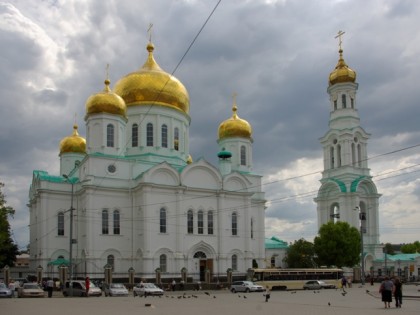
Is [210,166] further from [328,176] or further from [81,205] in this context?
[328,176]

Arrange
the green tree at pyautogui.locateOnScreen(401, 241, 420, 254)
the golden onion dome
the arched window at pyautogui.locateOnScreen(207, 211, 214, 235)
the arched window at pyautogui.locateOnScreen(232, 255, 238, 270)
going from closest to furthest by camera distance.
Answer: the arched window at pyautogui.locateOnScreen(207, 211, 214, 235)
the arched window at pyautogui.locateOnScreen(232, 255, 238, 270)
the golden onion dome
the green tree at pyautogui.locateOnScreen(401, 241, 420, 254)

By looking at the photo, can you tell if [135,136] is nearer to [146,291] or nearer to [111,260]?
[111,260]

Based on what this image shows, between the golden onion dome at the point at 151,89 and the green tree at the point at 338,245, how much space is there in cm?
1900

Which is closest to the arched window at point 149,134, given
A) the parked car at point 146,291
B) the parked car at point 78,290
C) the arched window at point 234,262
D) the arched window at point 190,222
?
the arched window at point 190,222

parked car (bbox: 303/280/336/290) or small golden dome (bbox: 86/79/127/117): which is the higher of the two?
small golden dome (bbox: 86/79/127/117)

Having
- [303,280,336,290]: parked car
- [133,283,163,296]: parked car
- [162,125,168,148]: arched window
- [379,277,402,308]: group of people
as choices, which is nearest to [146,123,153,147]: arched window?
[162,125,168,148]: arched window

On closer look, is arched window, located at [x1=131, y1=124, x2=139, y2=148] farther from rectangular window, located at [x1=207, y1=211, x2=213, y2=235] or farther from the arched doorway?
the arched doorway

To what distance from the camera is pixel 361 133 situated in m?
64.8

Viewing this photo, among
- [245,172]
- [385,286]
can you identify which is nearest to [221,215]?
[245,172]

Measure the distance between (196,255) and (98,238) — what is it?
8.25 meters

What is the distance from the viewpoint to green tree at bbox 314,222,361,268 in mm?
55250

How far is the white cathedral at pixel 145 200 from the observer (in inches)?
1710

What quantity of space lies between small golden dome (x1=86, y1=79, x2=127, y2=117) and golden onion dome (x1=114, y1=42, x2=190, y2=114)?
8.97 ft

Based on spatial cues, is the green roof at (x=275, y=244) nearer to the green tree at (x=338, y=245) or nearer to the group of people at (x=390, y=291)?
the green tree at (x=338, y=245)
